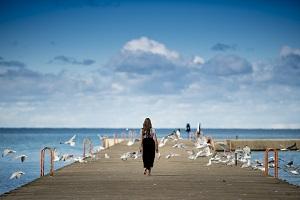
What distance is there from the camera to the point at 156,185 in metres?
20.7

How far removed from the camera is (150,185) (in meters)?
20.8

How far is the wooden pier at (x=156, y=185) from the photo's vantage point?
58.2 feet

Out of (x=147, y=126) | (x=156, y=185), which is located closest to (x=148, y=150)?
(x=147, y=126)

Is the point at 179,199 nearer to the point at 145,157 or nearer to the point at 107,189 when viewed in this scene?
the point at 107,189

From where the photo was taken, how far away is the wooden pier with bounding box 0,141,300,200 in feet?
58.2

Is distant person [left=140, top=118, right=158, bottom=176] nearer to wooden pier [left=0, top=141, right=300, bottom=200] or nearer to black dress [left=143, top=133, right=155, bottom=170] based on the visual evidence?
→ black dress [left=143, top=133, right=155, bottom=170]

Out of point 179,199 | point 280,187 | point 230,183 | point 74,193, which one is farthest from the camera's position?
point 230,183

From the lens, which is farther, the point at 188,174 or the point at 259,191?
the point at 188,174

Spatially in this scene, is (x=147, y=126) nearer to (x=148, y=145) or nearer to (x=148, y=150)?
(x=148, y=145)

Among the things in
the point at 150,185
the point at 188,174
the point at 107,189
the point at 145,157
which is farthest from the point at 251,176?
the point at 107,189

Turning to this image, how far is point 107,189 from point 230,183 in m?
4.38

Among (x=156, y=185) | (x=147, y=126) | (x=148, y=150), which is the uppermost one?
(x=147, y=126)

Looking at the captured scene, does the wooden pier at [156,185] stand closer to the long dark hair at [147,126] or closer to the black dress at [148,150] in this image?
the black dress at [148,150]

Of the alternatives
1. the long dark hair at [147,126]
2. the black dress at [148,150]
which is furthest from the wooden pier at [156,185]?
the long dark hair at [147,126]
